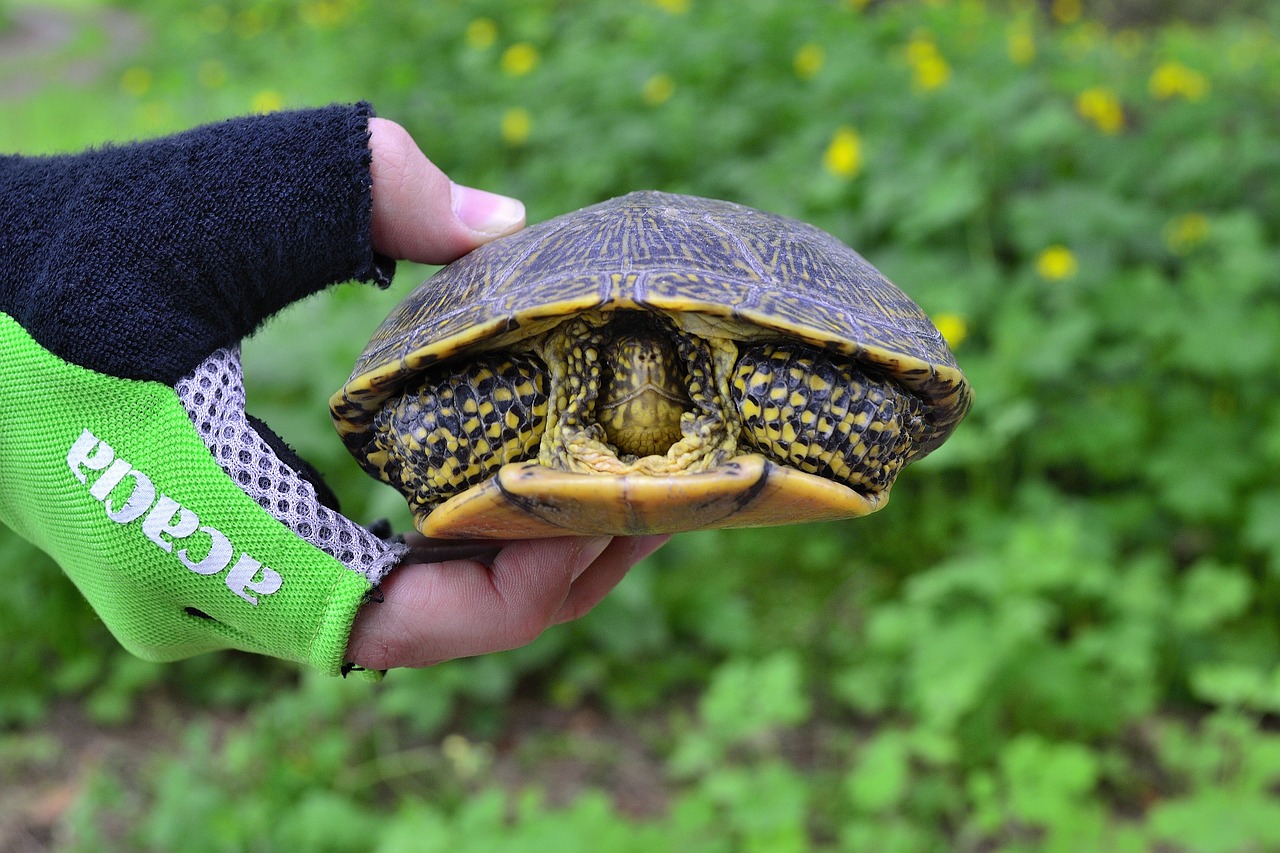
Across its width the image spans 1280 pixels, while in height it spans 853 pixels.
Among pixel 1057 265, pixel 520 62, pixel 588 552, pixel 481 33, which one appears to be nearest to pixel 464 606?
pixel 588 552

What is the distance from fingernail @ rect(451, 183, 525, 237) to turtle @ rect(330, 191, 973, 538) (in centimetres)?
10

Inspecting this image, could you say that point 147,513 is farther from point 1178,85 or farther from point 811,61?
point 1178,85

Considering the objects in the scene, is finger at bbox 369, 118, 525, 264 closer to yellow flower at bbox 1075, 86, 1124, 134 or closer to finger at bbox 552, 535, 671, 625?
finger at bbox 552, 535, 671, 625

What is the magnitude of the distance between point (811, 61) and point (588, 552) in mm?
2928

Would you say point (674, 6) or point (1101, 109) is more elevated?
point (674, 6)

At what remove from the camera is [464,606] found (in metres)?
1.48

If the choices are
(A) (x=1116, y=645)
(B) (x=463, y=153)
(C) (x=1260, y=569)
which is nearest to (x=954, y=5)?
(B) (x=463, y=153)

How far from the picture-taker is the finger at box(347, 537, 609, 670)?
146 centimetres

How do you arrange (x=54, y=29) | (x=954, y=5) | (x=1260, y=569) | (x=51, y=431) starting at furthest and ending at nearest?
1. (x=54, y=29)
2. (x=954, y=5)
3. (x=1260, y=569)
4. (x=51, y=431)

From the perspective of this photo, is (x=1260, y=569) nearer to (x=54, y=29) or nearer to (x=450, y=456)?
(x=450, y=456)

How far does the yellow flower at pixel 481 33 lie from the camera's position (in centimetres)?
470

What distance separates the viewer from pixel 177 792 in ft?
8.38

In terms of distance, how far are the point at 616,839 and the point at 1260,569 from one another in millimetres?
2185

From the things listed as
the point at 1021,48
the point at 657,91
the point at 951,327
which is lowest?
the point at 951,327
